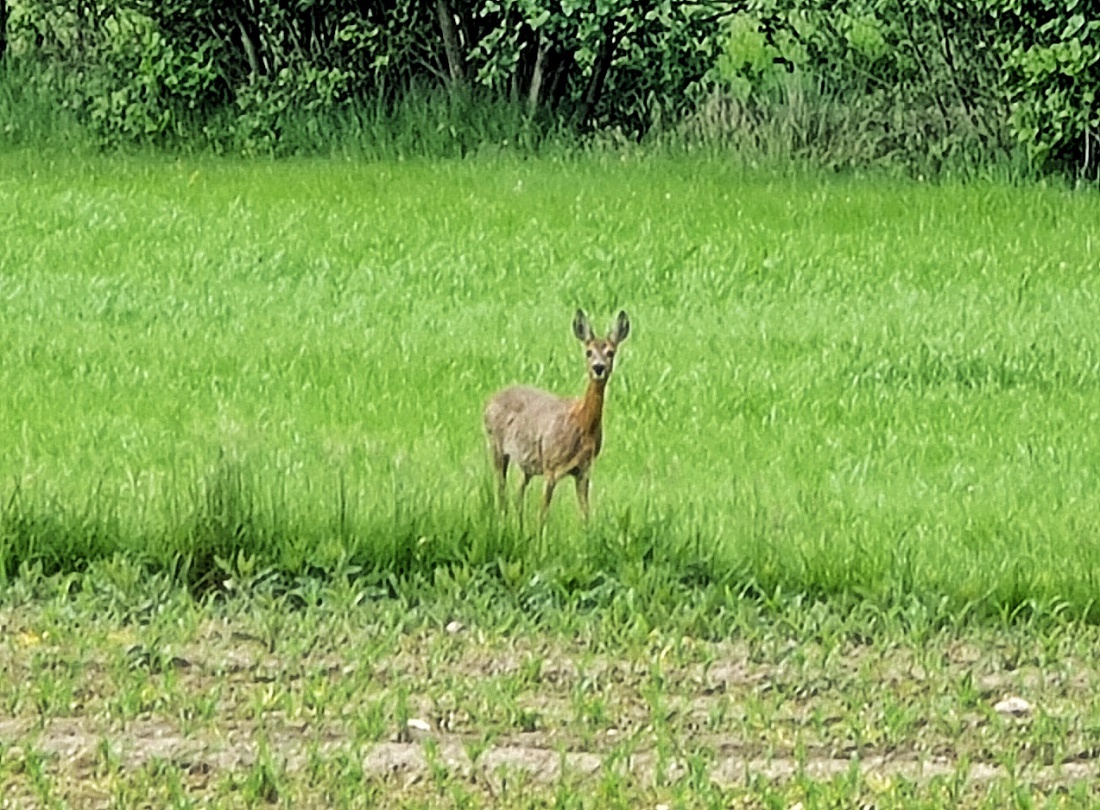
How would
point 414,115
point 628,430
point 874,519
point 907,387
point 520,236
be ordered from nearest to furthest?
point 874,519
point 628,430
point 907,387
point 520,236
point 414,115

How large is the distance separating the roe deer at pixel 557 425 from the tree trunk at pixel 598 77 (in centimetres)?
1112

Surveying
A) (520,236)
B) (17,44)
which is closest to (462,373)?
(520,236)

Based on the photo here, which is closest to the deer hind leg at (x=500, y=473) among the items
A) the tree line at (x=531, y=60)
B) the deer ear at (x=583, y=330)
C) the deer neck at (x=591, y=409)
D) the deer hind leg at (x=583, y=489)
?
the deer hind leg at (x=583, y=489)

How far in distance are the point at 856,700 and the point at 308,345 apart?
5.13 meters

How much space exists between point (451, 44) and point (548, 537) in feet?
39.0

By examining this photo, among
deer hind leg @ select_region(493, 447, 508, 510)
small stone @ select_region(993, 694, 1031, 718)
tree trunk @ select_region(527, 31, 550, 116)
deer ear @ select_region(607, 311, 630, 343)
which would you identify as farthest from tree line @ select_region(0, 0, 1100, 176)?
small stone @ select_region(993, 694, 1031, 718)

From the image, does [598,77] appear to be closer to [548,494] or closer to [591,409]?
[548,494]

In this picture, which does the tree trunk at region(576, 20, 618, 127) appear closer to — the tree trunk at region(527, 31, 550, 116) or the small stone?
the tree trunk at region(527, 31, 550, 116)

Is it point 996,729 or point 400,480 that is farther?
point 400,480

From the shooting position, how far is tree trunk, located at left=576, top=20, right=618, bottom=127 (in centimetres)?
1798

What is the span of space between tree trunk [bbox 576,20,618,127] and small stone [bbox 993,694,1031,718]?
12.3 metres

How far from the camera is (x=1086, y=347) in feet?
34.7

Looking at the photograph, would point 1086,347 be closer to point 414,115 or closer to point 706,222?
point 706,222

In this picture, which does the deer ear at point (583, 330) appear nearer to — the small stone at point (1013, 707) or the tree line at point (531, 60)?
the small stone at point (1013, 707)
